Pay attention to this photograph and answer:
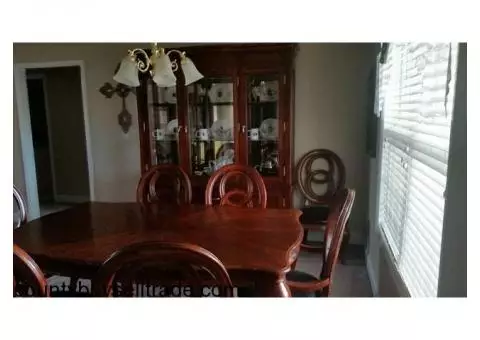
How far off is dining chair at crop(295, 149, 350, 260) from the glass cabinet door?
24cm

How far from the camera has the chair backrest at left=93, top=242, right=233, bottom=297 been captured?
735 mm

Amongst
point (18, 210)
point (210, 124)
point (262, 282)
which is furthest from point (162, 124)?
point (262, 282)

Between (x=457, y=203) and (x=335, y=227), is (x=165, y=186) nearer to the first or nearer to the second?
(x=335, y=227)

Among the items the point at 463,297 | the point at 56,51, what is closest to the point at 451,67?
the point at 463,297

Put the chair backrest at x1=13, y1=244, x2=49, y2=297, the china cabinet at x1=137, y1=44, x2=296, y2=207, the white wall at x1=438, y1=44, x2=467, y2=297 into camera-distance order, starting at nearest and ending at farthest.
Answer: the white wall at x1=438, y1=44, x2=467, y2=297 → the chair backrest at x1=13, y1=244, x2=49, y2=297 → the china cabinet at x1=137, y1=44, x2=296, y2=207

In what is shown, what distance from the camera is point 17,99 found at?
92 centimetres

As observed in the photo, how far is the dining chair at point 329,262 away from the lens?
0.94 metres

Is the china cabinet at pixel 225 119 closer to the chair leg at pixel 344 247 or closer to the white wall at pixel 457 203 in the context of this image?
the chair leg at pixel 344 247

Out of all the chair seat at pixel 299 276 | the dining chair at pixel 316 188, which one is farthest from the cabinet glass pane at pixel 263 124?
the chair seat at pixel 299 276

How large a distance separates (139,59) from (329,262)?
809mm

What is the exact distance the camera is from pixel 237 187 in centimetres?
111

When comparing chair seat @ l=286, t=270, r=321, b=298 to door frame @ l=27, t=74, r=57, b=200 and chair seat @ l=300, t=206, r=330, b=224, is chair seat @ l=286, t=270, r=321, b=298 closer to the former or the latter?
chair seat @ l=300, t=206, r=330, b=224

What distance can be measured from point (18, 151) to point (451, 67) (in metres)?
1.12

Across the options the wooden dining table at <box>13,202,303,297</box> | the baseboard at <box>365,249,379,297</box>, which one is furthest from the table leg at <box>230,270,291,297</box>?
the baseboard at <box>365,249,379,297</box>
